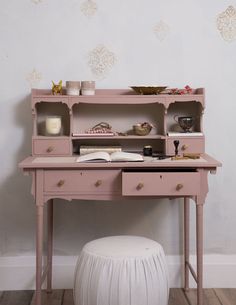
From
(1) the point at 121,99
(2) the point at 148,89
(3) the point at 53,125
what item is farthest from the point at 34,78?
(2) the point at 148,89

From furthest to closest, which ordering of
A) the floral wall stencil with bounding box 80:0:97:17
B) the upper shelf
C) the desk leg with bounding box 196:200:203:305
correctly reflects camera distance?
the floral wall stencil with bounding box 80:0:97:17 < the upper shelf < the desk leg with bounding box 196:200:203:305

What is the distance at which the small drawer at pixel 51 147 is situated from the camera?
9.25 feet

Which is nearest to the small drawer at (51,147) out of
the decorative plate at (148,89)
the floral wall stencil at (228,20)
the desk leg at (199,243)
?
the decorative plate at (148,89)

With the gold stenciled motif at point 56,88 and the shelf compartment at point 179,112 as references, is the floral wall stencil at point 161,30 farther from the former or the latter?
the gold stenciled motif at point 56,88

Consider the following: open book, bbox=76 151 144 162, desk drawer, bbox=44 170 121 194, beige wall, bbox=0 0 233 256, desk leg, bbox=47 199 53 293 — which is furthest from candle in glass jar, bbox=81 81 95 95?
desk leg, bbox=47 199 53 293

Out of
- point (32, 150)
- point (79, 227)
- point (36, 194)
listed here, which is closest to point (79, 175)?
point (36, 194)

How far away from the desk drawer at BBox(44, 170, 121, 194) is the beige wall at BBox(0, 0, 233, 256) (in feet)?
1.87

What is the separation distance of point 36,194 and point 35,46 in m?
0.92

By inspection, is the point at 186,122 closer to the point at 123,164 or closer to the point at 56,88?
the point at 123,164

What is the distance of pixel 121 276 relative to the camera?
225 cm

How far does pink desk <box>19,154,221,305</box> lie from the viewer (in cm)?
246

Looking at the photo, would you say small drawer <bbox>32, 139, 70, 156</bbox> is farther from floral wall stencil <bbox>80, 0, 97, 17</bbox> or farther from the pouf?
floral wall stencil <bbox>80, 0, 97, 17</bbox>

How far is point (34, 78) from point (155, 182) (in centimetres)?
101

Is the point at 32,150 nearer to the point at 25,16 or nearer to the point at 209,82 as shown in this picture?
the point at 25,16
